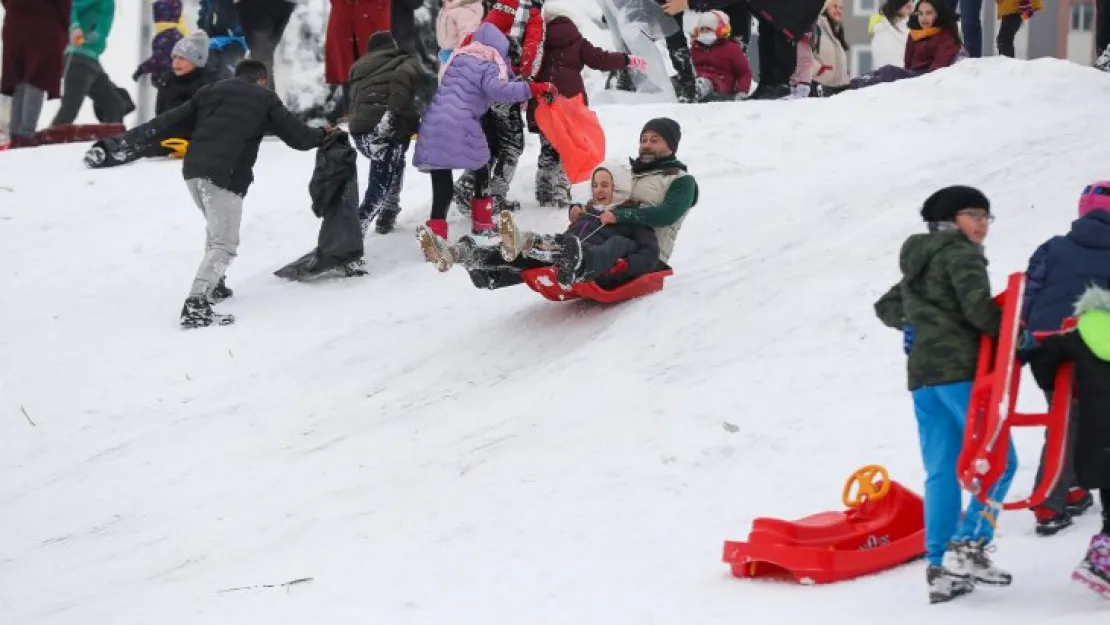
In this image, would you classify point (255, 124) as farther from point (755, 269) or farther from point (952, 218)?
point (952, 218)

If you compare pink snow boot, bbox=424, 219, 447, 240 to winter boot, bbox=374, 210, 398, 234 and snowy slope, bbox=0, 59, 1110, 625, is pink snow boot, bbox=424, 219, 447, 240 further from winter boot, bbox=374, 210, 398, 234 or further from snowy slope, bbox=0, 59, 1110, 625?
winter boot, bbox=374, 210, 398, 234

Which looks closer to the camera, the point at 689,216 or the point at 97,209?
the point at 689,216

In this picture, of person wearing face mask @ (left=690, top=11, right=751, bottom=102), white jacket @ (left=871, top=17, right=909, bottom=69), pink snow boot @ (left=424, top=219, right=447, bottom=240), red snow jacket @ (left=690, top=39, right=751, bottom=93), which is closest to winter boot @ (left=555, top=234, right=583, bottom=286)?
pink snow boot @ (left=424, top=219, right=447, bottom=240)

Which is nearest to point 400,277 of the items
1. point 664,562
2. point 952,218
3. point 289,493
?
point 289,493

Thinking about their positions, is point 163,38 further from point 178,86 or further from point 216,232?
point 216,232

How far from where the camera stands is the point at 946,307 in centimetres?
545

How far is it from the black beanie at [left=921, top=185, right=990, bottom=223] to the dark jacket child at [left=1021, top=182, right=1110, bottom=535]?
0.27 metres

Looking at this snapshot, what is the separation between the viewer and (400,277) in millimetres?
10797

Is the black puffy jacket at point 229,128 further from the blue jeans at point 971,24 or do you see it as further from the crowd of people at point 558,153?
the blue jeans at point 971,24

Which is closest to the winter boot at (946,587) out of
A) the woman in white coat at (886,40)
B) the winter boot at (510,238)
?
the winter boot at (510,238)

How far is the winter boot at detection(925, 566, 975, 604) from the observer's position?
5.33m

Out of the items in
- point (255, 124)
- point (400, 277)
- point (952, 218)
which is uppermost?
point (952, 218)

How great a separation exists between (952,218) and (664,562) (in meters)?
1.74

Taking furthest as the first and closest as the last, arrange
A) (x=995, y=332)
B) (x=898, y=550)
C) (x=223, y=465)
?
(x=223, y=465) < (x=898, y=550) < (x=995, y=332)
